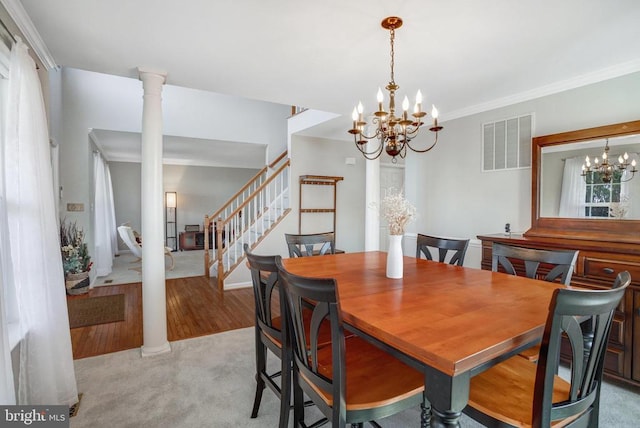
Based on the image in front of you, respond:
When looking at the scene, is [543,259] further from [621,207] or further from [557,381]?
[621,207]

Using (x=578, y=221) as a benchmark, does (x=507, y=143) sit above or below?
above

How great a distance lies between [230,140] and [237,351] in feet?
13.3

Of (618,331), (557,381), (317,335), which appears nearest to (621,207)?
(618,331)

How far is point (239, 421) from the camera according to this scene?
185cm

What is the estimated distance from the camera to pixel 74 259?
439cm

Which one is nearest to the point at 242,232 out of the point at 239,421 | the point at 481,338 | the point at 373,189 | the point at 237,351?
the point at 373,189

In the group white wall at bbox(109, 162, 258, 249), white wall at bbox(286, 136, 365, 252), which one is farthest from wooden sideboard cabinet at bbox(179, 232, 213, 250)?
white wall at bbox(286, 136, 365, 252)

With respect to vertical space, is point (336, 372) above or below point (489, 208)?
below

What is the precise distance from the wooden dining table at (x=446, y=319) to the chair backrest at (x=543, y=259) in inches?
10.3

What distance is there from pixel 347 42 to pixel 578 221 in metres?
2.51

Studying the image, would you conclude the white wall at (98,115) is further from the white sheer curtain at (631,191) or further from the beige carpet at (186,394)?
the white sheer curtain at (631,191)

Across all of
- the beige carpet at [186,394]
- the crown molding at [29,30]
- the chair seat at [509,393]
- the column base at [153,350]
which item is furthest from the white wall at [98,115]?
the chair seat at [509,393]

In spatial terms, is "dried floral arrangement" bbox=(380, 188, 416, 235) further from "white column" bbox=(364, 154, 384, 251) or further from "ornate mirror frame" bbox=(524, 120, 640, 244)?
"white column" bbox=(364, 154, 384, 251)

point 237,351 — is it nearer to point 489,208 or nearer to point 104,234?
point 489,208
